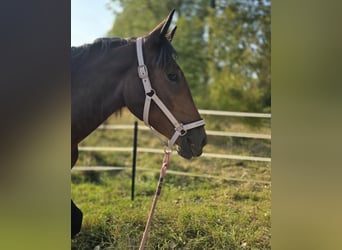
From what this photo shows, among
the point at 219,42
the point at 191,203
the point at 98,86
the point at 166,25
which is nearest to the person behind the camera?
the point at 166,25

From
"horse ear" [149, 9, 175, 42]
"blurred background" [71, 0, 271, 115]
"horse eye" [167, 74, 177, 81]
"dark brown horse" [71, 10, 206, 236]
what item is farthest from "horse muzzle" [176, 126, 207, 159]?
"blurred background" [71, 0, 271, 115]

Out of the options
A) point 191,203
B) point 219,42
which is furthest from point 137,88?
point 219,42

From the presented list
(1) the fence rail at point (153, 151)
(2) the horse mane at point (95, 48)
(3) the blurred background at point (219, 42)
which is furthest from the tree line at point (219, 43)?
(2) the horse mane at point (95, 48)

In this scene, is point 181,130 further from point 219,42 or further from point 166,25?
point 219,42

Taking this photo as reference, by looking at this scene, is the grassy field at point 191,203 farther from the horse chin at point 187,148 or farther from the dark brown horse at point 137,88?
the horse chin at point 187,148

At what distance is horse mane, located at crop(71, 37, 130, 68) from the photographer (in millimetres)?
2227

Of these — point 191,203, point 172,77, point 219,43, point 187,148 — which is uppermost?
point 219,43

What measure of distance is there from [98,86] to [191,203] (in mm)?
1101

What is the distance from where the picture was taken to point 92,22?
255cm

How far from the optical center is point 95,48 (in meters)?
2.29

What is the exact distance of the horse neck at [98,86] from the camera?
2256 millimetres

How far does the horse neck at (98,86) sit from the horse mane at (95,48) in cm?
3

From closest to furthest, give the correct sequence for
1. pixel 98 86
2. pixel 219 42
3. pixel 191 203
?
pixel 98 86
pixel 191 203
pixel 219 42
